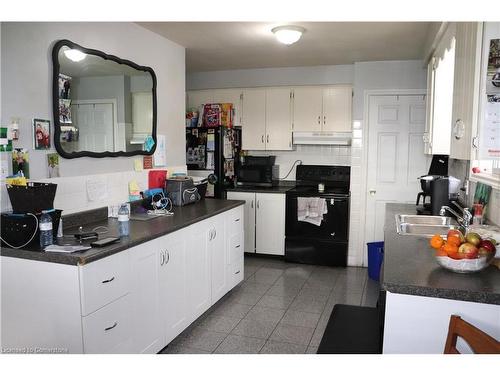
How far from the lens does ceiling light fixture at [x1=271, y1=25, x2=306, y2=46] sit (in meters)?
3.39

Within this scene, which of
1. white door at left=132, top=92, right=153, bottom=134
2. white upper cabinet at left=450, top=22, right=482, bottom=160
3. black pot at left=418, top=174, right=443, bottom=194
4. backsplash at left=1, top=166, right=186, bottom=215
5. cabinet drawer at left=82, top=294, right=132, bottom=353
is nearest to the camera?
white upper cabinet at left=450, top=22, right=482, bottom=160

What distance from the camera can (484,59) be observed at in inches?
73.2

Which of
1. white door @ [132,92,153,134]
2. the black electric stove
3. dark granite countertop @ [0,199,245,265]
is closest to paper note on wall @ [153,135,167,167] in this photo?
white door @ [132,92,153,134]

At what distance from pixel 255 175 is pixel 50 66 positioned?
3.14 m

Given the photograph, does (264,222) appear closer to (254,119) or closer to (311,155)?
(311,155)

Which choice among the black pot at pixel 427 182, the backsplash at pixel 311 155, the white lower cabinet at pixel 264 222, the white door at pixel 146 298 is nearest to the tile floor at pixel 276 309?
the white lower cabinet at pixel 264 222

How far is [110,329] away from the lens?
219cm

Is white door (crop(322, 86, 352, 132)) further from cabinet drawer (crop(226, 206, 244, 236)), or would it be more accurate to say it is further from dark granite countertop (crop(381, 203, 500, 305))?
dark granite countertop (crop(381, 203, 500, 305))

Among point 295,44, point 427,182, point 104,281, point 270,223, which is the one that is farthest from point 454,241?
point 270,223

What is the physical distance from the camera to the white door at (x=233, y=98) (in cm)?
545

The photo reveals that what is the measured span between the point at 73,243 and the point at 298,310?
6.75ft

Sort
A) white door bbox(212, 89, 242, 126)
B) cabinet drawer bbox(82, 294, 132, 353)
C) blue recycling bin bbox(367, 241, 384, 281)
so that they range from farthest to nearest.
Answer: white door bbox(212, 89, 242, 126), blue recycling bin bbox(367, 241, 384, 281), cabinet drawer bbox(82, 294, 132, 353)

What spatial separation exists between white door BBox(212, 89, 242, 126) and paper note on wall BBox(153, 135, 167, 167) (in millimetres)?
1863
